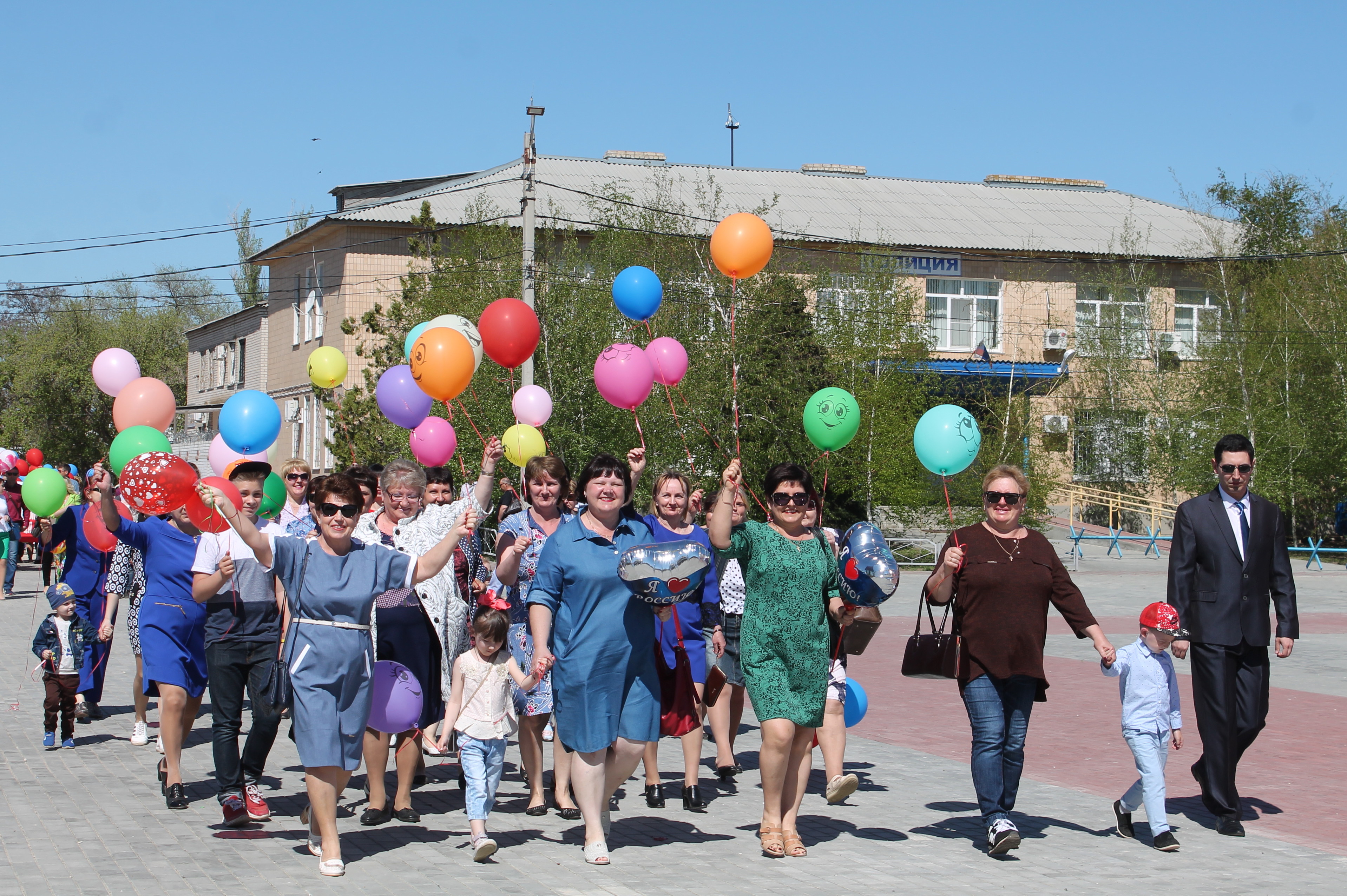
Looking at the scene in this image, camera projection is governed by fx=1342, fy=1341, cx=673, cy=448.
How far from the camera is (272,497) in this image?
818 centimetres

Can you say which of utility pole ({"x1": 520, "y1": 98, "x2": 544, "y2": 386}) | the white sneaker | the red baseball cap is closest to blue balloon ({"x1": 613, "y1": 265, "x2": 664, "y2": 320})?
the red baseball cap

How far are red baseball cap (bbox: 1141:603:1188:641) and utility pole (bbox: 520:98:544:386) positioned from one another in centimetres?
1485

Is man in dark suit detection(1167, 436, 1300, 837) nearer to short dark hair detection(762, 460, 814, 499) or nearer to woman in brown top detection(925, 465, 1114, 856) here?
woman in brown top detection(925, 465, 1114, 856)

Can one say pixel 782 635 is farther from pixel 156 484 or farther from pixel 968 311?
pixel 968 311

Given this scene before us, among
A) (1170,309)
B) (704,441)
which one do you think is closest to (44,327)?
(704,441)

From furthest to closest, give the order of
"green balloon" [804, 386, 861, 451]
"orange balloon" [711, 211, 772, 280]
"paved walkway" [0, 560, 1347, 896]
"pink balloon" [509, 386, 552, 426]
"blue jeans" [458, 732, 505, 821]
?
"pink balloon" [509, 386, 552, 426]
"orange balloon" [711, 211, 772, 280]
"green balloon" [804, 386, 861, 451]
"blue jeans" [458, 732, 505, 821]
"paved walkway" [0, 560, 1347, 896]

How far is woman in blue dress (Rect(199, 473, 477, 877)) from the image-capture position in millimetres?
5867

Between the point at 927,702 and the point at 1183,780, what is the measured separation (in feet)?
11.8

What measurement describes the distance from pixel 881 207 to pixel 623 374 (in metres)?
38.8

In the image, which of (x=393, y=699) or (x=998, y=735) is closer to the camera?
(x=998, y=735)

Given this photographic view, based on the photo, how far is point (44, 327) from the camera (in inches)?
2301

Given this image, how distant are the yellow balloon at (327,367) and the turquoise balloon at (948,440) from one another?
714 cm

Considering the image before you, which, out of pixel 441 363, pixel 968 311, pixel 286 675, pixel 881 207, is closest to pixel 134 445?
pixel 441 363

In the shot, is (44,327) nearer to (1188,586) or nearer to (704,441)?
(704,441)
